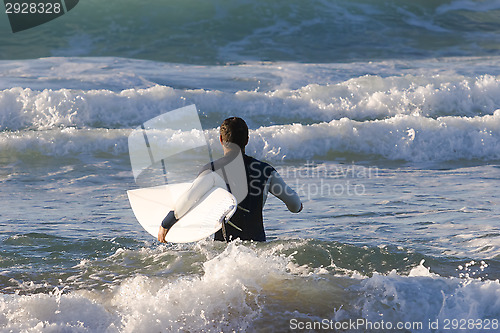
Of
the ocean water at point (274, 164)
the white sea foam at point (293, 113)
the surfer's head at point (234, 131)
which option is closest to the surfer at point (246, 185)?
the surfer's head at point (234, 131)

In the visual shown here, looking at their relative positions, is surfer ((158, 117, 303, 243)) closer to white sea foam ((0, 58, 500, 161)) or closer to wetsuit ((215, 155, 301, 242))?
wetsuit ((215, 155, 301, 242))

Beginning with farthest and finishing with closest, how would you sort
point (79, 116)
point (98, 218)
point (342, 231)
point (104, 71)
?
1. point (104, 71)
2. point (79, 116)
3. point (98, 218)
4. point (342, 231)

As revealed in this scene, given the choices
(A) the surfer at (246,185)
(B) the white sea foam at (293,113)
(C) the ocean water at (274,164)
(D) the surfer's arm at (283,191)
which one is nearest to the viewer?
(C) the ocean water at (274,164)

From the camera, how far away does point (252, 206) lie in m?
4.54

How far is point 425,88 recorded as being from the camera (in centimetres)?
1395

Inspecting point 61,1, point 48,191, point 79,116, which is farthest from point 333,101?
point 61,1

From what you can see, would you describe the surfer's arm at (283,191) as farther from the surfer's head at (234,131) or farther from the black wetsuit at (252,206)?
the surfer's head at (234,131)

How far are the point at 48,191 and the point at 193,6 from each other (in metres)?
16.9

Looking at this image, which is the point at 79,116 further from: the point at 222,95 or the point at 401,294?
the point at 401,294

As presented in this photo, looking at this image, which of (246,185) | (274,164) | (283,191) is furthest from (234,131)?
(274,164)

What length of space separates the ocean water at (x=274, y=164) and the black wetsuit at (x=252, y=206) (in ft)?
0.37

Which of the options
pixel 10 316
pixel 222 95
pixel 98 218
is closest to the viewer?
pixel 10 316

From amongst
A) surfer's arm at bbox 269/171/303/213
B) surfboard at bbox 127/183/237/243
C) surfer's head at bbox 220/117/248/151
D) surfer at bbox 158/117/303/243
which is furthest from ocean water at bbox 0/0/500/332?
surfer's head at bbox 220/117/248/151

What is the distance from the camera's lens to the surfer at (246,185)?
430 cm
